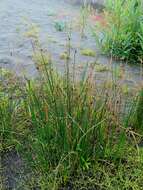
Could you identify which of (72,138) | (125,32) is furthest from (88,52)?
(72,138)

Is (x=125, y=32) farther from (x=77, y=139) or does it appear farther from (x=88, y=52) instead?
(x=77, y=139)

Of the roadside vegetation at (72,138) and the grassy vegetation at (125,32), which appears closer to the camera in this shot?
the roadside vegetation at (72,138)

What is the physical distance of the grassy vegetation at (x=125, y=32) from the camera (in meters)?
4.48

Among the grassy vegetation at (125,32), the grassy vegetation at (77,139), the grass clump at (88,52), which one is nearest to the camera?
the grassy vegetation at (77,139)

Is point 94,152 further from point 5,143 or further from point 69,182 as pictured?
point 5,143

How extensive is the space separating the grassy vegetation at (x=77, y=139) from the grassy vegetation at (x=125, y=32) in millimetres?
1833

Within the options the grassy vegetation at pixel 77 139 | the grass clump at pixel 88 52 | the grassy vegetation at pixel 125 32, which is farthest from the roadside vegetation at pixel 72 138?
the grass clump at pixel 88 52

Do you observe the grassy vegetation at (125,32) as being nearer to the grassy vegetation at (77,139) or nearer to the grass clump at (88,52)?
the grass clump at (88,52)

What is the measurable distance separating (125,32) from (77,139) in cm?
241

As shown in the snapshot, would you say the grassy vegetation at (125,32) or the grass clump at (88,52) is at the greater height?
the grassy vegetation at (125,32)

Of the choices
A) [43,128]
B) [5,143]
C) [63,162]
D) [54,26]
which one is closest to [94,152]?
[63,162]

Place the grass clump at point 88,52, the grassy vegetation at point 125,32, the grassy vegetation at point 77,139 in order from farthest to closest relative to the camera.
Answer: the grass clump at point 88,52 → the grassy vegetation at point 125,32 → the grassy vegetation at point 77,139

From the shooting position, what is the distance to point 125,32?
4.59 m

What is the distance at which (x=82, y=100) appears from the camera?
246 cm
